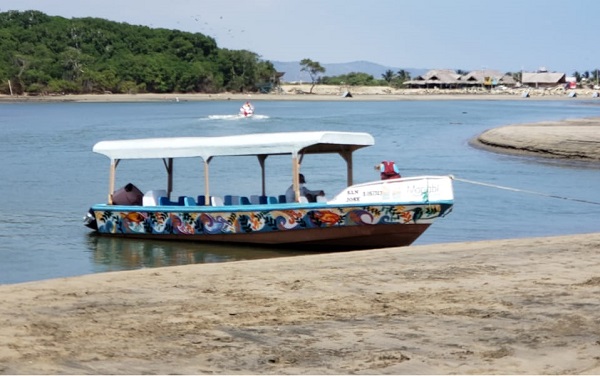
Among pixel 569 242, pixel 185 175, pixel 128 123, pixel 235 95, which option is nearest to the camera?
pixel 569 242

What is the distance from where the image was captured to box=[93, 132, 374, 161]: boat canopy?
56.2 ft

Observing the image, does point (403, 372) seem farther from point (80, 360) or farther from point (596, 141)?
point (596, 141)

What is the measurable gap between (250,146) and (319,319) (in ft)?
27.3

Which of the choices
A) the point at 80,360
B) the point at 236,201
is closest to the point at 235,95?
the point at 236,201

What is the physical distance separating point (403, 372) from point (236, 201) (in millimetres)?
11442

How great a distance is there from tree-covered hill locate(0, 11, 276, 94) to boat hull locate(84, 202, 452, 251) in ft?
377

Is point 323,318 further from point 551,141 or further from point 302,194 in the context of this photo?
point 551,141

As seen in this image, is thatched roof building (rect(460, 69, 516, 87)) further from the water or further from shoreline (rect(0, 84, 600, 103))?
the water

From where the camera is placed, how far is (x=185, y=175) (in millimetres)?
33594

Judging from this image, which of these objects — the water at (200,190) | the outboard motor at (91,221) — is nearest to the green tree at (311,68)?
the water at (200,190)

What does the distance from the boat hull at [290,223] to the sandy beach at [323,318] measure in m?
2.41

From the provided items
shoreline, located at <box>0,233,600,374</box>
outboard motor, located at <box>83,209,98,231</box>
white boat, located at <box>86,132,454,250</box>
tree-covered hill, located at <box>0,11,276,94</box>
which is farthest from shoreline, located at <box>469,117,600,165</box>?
tree-covered hill, located at <box>0,11,276,94</box>

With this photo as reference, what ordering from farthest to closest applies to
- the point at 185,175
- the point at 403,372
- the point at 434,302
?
the point at 185,175 < the point at 434,302 < the point at 403,372

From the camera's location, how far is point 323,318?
947cm
